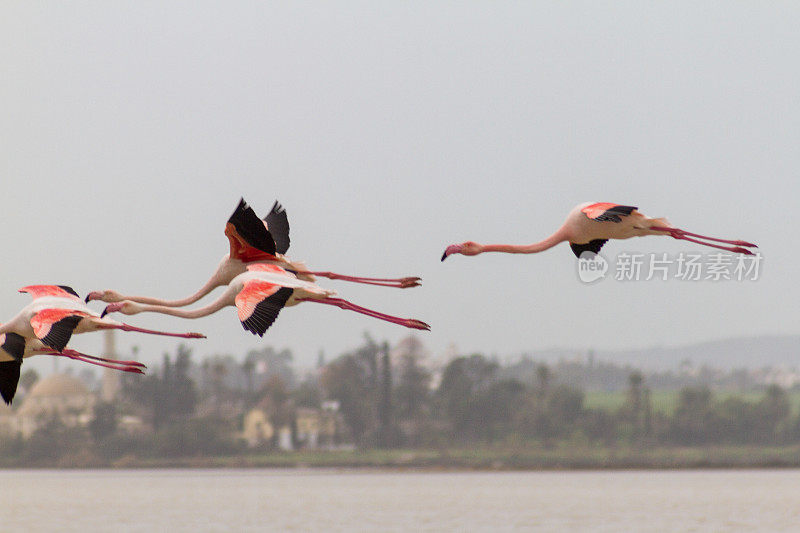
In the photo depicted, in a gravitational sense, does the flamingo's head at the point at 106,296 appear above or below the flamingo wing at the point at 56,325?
above

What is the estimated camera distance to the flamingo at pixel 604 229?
1127 centimetres

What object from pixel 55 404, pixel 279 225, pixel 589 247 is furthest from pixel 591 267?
pixel 55 404

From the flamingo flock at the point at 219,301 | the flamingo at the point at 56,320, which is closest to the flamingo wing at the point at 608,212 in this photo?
the flamingo flock at the point at 219,301

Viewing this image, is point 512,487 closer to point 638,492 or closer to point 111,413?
point 638,492

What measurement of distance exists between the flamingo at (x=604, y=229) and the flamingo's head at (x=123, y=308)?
10.6 ft

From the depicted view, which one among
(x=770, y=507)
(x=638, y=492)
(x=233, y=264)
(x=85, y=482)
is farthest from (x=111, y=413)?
(x=233, y=264)

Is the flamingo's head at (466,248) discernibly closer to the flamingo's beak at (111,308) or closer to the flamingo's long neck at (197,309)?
the flamingo's long neck at (197,309)

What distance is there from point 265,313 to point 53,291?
313cm

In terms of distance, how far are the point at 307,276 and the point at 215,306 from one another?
0.93 meters

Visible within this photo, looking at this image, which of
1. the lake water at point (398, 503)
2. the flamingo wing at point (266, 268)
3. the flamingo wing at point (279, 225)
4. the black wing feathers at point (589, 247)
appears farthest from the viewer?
the lake water at point (398, 503)

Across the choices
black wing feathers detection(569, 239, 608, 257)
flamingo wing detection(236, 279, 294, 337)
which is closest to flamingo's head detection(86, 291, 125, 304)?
flamingo wing detection(236, 279, 294, 337)

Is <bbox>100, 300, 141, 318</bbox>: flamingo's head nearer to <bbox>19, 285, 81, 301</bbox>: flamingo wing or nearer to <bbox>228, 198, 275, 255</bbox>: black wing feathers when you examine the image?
<bbox>19, 285, 81, 301</bbox>: flamingo wing

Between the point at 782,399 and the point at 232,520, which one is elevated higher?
the point at 782,399

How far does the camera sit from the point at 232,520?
349ft
